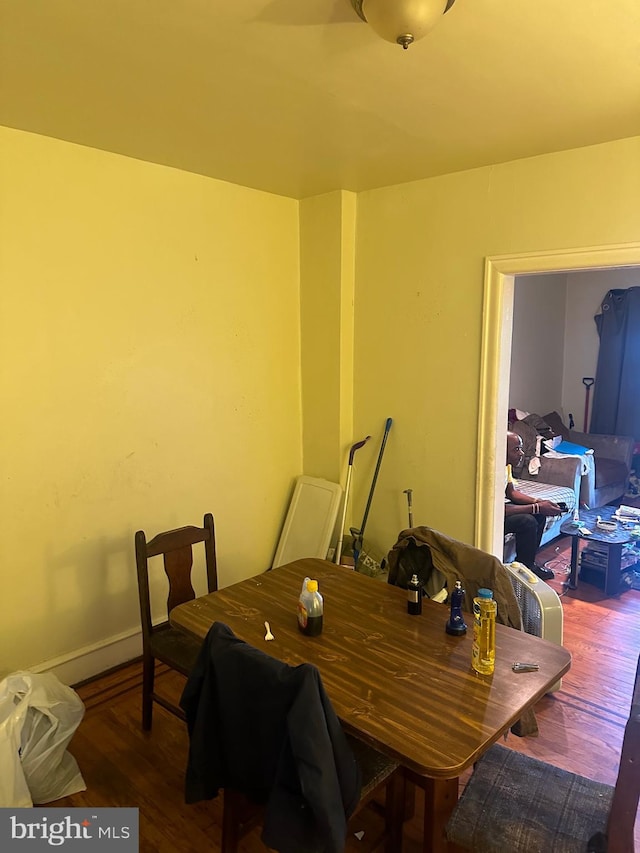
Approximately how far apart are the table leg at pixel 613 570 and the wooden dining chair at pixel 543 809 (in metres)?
2.42

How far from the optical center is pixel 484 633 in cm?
166

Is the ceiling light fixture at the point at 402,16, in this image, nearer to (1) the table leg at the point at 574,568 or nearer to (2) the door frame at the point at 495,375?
(2) the door frame at the point at 495,375

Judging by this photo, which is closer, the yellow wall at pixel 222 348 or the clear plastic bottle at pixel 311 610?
the clear plastic bottle at pixel 311 610

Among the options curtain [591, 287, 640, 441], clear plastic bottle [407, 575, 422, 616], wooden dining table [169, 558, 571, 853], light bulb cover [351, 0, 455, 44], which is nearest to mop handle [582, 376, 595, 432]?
curtain [591, 287, 640, 441]

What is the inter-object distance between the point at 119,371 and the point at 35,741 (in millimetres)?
1512

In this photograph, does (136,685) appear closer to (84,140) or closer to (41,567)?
(41,567)

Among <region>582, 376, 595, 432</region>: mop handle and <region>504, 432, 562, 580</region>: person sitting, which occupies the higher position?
<region>582, 376, 595, 432</region>: mop handle

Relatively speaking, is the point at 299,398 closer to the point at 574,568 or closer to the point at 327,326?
the point at 327,326

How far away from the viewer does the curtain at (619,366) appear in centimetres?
611

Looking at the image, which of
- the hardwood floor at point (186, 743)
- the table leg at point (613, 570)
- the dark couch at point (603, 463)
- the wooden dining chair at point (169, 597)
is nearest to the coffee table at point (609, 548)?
the table leg at point (613, 570)

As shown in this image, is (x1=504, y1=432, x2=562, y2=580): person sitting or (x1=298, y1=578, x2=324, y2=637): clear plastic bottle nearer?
(x1=298, y1=578, x2=324, y2=637): clear plastic bottle

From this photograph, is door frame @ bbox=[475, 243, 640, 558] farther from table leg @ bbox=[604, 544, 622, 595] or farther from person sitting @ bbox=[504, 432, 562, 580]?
table leg @ bbox=[604, 544, 622, 595]

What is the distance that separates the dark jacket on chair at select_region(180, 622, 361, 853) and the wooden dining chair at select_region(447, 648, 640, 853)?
0.35 metres

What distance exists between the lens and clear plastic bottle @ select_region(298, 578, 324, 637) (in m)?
1.90
